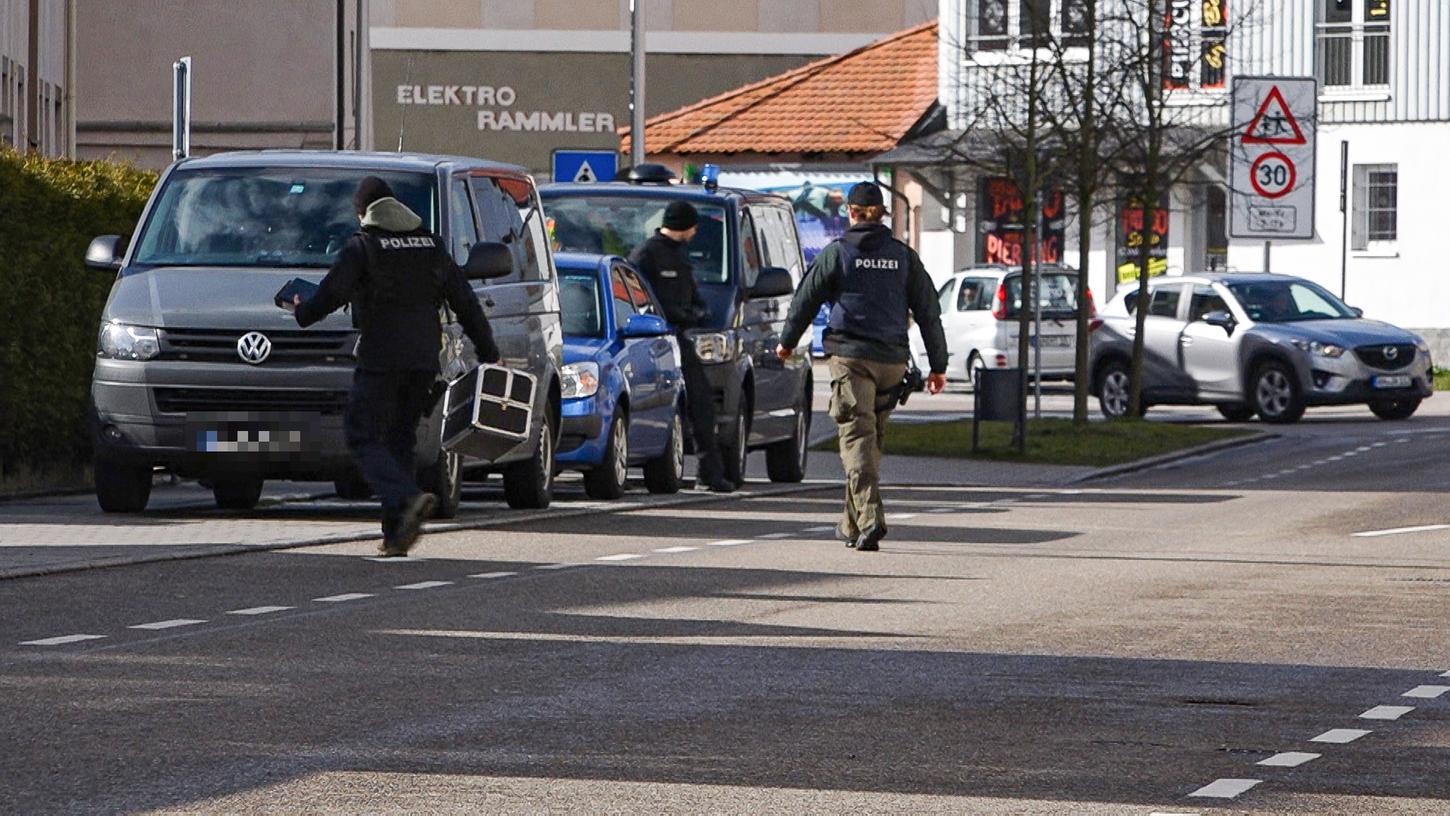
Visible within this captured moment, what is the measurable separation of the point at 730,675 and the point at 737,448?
11.6 m

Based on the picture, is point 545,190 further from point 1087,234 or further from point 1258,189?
point 1258,189

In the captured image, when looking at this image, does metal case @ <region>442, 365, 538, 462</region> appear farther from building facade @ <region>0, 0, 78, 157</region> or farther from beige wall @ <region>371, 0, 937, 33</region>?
beige wall @ <region>371, 0, 937, 33</region>

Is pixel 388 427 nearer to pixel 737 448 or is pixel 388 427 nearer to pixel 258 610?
pixel 258 610

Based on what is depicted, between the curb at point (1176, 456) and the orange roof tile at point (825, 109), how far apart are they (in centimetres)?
2423

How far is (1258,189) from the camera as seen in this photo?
118ft

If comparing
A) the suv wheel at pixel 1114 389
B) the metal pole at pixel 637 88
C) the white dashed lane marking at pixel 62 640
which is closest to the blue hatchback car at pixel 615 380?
the white dashed lane marking at pixel 62 640

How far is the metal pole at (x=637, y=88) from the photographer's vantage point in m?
34.4

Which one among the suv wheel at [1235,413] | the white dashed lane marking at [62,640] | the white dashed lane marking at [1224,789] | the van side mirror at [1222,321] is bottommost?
the white dashed lane marking at [1224,789]

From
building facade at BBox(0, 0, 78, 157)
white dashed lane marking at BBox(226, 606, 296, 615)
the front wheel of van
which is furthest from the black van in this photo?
building facade at BBox(0, 0, 78, 157)

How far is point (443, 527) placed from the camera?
17250 mm

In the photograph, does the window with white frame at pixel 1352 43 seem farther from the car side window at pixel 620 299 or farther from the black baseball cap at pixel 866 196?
the black baseball cap at pixel 866 196

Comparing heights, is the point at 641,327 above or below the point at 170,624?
above

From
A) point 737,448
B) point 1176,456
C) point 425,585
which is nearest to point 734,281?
Result: point 737,448

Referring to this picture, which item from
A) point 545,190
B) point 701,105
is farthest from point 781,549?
point 701,105
